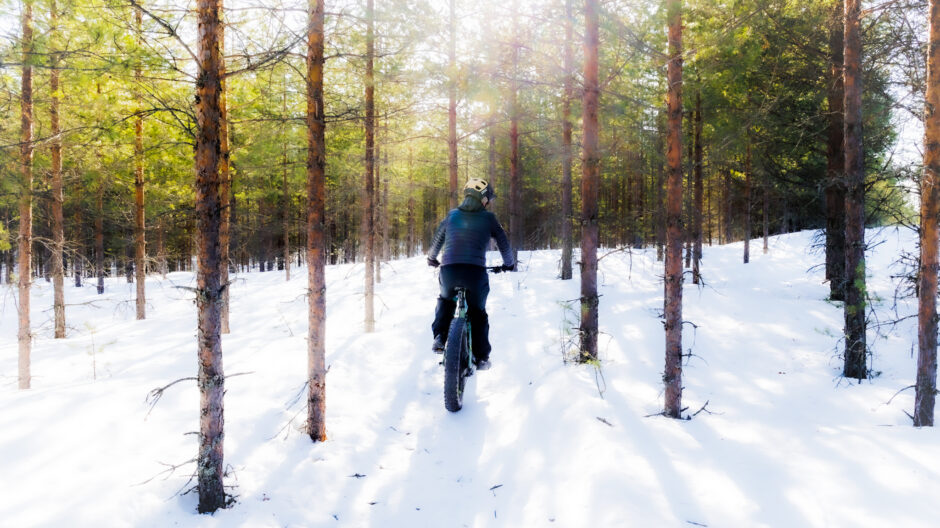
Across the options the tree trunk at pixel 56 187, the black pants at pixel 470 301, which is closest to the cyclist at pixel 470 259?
the black pants at pixel 470 301

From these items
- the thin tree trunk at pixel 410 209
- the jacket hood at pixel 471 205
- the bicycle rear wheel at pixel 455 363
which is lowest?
the bicycle rear wheel at pixel 455 363

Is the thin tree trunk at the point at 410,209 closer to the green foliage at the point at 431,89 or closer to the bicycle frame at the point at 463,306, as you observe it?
the green foliage at the point at 431,89

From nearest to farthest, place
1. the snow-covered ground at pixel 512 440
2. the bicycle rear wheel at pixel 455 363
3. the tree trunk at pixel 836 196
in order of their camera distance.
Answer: the snow-covered ground at pixel 512 440, the bicycle rear wheel at pixel 455 363, the tree trunk at pixel 836 196

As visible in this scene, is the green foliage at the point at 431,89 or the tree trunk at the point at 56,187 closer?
the green foliage at the point at 431,89

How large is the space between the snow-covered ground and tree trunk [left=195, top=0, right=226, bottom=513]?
227mm

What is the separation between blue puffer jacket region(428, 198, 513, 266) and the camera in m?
5.66

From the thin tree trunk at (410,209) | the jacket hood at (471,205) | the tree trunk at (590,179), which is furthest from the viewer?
the thin tree trunk at (410,209)

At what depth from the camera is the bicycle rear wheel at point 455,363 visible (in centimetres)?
539

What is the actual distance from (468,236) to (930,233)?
4945 millimetres

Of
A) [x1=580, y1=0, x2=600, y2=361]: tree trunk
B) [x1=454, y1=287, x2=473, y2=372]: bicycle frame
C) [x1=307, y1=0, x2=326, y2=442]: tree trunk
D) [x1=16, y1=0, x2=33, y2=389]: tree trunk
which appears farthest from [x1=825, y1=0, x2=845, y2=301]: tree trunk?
[x1=16, y1=0, x2=33, y2=389]: tree trunk

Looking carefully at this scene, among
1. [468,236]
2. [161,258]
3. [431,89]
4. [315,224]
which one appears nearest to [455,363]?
[468,236]

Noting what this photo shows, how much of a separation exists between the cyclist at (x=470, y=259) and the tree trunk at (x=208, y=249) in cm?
266

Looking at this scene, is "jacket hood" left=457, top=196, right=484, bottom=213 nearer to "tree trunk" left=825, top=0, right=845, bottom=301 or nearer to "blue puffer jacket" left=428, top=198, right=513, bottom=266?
"blue puffer jacket" left=428, top=198, right=513, bottom=266

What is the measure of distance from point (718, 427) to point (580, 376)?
1877 mm
